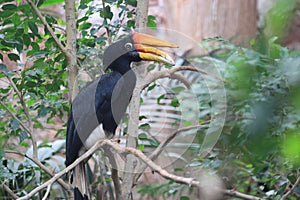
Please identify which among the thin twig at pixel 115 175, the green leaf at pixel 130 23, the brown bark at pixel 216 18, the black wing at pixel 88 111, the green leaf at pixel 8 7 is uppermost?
the brown bark at pixel 216 18

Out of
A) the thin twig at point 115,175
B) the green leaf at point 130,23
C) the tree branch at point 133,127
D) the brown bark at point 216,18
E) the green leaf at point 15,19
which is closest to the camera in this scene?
the thin twig at point 115,175

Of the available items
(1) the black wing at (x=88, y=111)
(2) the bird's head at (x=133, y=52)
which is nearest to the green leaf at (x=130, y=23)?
(2) the bird's head at (x=133, y=52)

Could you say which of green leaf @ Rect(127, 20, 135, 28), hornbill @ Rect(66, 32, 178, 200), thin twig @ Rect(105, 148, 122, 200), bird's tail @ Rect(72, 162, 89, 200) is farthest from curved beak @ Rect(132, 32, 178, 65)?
bird's tail @ Rect(72, 162, 89, 200)

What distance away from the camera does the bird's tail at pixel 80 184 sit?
5.97 feet

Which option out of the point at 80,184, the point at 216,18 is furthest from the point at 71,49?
the point at 216,18

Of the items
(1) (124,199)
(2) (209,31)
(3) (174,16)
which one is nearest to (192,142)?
(1) (124,199)

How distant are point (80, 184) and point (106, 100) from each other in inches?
13.8

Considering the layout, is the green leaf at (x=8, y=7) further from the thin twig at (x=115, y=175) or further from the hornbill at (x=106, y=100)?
the thin twig at (x=115, y=175)

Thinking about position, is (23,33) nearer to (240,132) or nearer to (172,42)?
(172,42)

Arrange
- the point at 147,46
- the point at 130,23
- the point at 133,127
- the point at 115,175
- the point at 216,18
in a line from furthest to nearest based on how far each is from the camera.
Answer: the point at 216,18, the point at 130,23, the point at 147,46, the point at 133,127, the point at 115,175

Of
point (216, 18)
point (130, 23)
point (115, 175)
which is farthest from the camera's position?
point (216, 18)

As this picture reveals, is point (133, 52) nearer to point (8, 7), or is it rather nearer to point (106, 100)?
point (106, 100)

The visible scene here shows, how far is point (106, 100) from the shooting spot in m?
1.97

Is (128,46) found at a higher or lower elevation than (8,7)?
lower
